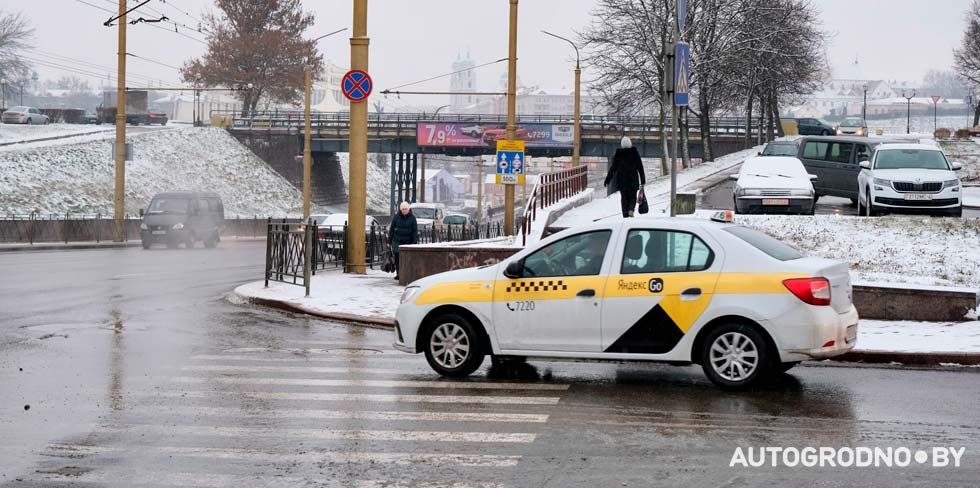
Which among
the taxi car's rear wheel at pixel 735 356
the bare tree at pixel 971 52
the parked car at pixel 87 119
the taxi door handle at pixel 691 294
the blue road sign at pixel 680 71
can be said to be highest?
the bare tree at pixel 971 52

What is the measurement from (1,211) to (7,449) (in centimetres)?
4933

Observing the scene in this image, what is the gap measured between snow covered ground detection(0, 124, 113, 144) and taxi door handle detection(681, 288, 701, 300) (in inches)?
2447

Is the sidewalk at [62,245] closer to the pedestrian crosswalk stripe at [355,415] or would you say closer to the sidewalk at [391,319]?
the sidewalk at [391,319]

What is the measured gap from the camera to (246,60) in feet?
309

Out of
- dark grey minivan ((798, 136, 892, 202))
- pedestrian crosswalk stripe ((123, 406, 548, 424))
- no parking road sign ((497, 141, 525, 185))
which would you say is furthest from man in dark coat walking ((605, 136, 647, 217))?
pedestrian crosswalk stripe ((123, 406, 548, 424))

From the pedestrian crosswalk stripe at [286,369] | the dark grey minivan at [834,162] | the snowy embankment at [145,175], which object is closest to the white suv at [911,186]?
the dark grey minivan at [834,162]

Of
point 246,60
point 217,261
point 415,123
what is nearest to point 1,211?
point 217,261

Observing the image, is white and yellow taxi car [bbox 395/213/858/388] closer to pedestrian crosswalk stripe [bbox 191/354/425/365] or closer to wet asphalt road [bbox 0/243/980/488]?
wet asphalt road [bbox 0/243/980/488]

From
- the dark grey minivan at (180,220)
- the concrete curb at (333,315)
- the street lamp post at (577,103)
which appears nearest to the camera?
the concrete curb at (333,315)

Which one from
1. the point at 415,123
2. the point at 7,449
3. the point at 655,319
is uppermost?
the point at 415,123

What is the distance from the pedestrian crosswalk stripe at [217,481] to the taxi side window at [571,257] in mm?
4296

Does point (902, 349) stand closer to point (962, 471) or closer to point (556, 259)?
point (556, 259)

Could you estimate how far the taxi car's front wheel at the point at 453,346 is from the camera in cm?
1133

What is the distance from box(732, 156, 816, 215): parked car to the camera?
26.9 meters
